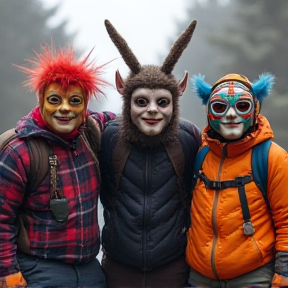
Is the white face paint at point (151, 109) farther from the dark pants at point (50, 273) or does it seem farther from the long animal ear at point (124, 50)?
the dark pants at point (50, 273)

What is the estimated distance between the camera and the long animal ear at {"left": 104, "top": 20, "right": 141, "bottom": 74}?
9.78 feet

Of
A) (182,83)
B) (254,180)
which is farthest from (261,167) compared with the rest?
(182,83)

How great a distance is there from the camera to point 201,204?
9.02 feet

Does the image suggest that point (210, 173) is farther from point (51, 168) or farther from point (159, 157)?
point (51, 168)

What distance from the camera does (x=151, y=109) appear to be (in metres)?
2.84

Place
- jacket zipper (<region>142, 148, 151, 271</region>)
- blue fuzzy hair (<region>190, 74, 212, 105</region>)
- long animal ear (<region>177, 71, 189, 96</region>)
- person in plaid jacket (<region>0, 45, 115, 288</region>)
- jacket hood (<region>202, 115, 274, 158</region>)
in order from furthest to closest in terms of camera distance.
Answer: long animal ear (<region>177, 71, 189, 96</region>), blue fuzzy hair (<region>190, 74, 212, 105</region>), jacket zipper (<region>142, 148, 151, 271</region>), jacket hood (<region>202, 115, 274, 158</region>), person in plaid jacket (<region>0, 45, 115, 288</region>)

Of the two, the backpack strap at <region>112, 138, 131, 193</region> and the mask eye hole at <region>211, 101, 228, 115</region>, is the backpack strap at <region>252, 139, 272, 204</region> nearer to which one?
the mask eye hole at <region>211, 101, 228, 115</region>

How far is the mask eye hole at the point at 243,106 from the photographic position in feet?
9.02

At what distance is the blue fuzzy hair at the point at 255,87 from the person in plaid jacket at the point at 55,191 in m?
0.64

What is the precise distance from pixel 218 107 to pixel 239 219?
67 centimetres

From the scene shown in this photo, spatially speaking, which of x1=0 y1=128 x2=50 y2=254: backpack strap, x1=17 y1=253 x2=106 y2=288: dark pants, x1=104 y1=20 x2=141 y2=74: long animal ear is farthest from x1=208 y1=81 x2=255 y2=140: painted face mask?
x1=17 y1=253 x2=106 y2=288: dark pants

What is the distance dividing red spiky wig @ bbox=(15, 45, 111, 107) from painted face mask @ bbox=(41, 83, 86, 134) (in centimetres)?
3

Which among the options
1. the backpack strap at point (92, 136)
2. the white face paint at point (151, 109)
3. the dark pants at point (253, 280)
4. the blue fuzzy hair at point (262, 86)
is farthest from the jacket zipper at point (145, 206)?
the blue fuzzy hair at point (262, 86)

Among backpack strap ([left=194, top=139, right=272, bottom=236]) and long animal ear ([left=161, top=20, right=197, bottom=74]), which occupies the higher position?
long animal ear ([left=161, top=20, right=197, bottom=74])
